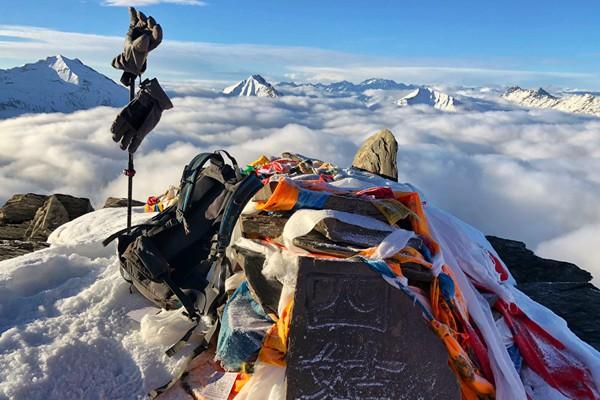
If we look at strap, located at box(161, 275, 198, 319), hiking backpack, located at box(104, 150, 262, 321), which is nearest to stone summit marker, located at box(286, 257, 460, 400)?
hiking backpack, located at box(104, 150, 262, 321)

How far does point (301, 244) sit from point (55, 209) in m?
14.7

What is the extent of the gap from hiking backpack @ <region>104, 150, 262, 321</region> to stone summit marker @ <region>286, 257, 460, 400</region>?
1.50 m

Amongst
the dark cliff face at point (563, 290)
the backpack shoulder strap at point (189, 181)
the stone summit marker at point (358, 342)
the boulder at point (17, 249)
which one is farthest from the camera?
the boulder at point (17, 249)

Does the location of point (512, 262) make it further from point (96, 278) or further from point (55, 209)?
point (55, 209)

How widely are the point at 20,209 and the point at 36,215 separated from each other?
201 cm

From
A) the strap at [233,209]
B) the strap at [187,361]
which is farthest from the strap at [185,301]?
the strap at [233,209]

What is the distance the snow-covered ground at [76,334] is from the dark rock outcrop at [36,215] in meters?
8.68

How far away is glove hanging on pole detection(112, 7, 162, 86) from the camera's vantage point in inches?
247

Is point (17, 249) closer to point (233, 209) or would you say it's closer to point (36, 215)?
point (36, 215)

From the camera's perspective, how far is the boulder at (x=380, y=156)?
1558cm

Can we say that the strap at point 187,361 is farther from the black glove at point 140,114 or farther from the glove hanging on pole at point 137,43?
the glove hanging on pole at point 137,43

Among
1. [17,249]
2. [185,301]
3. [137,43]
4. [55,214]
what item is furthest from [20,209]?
[185,301]

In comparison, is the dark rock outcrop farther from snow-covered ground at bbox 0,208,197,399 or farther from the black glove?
the black glove

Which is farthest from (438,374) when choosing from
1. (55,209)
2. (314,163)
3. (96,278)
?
(55,209)
